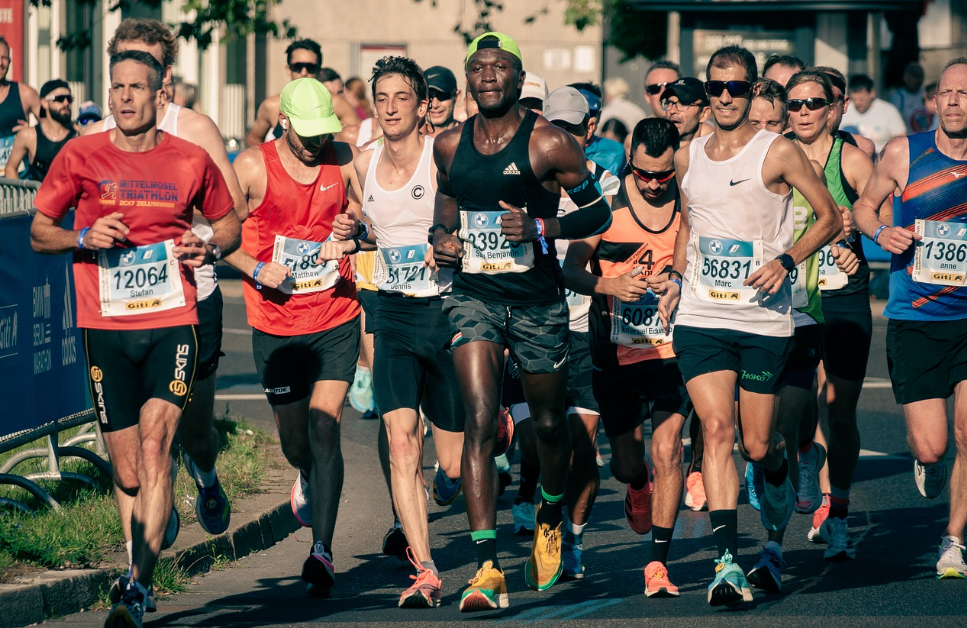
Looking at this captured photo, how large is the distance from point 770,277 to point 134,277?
8.62 feet

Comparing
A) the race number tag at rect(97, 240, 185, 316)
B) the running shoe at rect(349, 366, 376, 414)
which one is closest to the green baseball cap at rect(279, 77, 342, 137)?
the race number tag at rect(97, 240, 185, 316)

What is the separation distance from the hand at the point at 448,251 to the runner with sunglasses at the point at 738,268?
105cm

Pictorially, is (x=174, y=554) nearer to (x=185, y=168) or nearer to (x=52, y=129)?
(x=185, y=168)

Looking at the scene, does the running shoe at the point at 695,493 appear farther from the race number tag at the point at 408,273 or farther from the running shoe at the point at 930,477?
the race number tag at the point at 408,273

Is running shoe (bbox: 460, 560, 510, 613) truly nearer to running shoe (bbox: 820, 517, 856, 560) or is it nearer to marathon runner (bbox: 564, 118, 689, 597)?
marathon runner (bbox: 564, 118, 689, 597)

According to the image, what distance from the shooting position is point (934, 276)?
7.60 m

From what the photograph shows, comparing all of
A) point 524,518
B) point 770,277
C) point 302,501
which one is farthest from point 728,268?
point 302,501

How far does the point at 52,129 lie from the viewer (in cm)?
1437

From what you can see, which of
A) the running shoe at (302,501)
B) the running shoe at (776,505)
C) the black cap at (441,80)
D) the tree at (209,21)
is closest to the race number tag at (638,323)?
the running shoe at (776,505)

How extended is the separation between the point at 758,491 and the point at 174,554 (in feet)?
9.89

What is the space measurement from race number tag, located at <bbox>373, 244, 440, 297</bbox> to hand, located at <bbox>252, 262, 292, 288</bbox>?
484 mm

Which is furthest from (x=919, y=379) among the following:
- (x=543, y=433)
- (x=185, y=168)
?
(x=185, y=168)

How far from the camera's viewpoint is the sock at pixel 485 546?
648 cm

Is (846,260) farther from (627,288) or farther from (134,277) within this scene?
(134,277)
